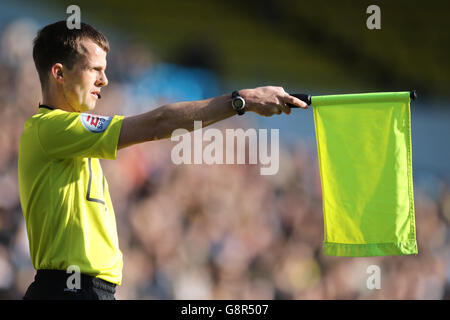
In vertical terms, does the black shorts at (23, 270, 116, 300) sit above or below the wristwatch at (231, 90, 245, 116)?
below

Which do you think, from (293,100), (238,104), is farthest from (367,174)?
(238,104)

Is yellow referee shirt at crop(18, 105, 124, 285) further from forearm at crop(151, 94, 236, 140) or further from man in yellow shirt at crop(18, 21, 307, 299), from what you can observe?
forearm at crop(151, 94, 236, 140)

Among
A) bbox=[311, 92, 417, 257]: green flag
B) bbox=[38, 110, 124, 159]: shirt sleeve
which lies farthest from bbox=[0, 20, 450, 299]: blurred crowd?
bbox=[311, 92, 417, 257]: green flag

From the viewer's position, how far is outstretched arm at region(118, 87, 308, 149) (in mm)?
2322

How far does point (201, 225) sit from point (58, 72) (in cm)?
263

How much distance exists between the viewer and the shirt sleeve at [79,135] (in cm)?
234

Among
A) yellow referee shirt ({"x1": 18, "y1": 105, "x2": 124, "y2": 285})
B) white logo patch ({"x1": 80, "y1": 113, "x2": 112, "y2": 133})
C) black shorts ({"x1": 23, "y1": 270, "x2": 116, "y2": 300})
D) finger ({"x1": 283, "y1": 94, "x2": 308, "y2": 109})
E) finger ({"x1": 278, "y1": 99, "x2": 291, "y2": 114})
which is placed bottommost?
black shorts ({"x1": 23, "y1": 270, "x2": 116, "y2": 300})

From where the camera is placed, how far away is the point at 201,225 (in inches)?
198

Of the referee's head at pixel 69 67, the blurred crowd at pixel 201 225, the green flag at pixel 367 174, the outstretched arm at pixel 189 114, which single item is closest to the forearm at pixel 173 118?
the outstretched arm at pixel 189 114

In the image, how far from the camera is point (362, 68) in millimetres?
6273

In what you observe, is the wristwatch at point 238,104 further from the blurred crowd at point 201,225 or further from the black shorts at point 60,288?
the blurred crowd at point 201,225

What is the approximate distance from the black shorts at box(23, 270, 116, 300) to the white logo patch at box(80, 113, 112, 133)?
0.56 m

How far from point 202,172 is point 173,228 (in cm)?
55

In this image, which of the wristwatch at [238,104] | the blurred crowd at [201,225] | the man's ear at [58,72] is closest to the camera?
the wristwatch at [238,104]
